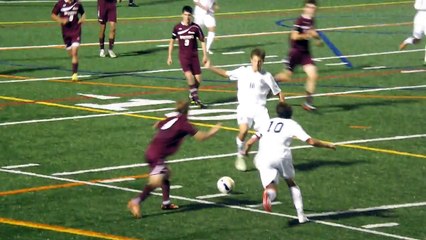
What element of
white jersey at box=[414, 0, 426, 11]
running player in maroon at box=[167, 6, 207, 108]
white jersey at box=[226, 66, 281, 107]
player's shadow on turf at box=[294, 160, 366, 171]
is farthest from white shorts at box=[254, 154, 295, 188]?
white jersey at box=[414, 0, 426, 11]

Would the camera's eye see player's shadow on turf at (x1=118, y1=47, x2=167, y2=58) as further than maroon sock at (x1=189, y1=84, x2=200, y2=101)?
Yes

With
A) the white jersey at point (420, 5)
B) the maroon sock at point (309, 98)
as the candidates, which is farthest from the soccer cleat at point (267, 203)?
the white jersey at point (420, 5)

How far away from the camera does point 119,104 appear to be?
94.9 ft

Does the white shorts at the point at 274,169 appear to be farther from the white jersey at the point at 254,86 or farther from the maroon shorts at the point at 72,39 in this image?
the maroon shorts at the point at 72,39

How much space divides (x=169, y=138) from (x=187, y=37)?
10.2 metres

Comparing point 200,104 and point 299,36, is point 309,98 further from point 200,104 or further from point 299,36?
point 200,104

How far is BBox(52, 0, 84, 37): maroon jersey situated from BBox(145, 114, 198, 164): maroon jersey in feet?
45.9

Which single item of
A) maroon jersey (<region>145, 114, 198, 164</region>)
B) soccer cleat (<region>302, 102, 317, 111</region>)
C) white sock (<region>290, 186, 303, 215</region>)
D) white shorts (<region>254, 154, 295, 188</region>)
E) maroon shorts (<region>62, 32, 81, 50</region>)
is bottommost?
maroon shorts (<region>62, 32, 81, 50</region>)

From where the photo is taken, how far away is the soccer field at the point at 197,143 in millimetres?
18812

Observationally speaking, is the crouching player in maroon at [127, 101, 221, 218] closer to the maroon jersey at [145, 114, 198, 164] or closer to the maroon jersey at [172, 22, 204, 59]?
the maroon jersey at [145, 114, 198, 164]

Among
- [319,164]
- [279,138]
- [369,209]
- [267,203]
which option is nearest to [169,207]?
[267,203]

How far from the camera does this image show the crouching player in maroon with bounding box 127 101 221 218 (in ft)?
61.0

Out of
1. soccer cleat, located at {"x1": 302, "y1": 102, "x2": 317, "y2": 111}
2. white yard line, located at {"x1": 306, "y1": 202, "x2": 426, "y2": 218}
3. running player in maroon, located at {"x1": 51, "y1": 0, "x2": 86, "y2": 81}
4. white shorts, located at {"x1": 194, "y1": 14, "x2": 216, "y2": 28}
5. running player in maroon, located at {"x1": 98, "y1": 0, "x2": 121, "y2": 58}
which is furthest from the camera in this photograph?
running player in maroon, located at {"x1": 98, "y1": 0, "x2": 121, "y2": 58}

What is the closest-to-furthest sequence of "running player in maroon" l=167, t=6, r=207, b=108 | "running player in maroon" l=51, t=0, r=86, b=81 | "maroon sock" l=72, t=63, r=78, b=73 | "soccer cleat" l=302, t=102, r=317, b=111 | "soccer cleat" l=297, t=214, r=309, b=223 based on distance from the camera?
"soccer cleat" l=297, t=214, r=309, b=223
"soccer cleat" l=302, t=102, r=317, b=111
"running player in maroon" l=167, t=6, r=207, b=108
"maroon sock" l=72, t=63, r=78, b=73
"running player in maroon" l=51, t=0, r=86, b=81
